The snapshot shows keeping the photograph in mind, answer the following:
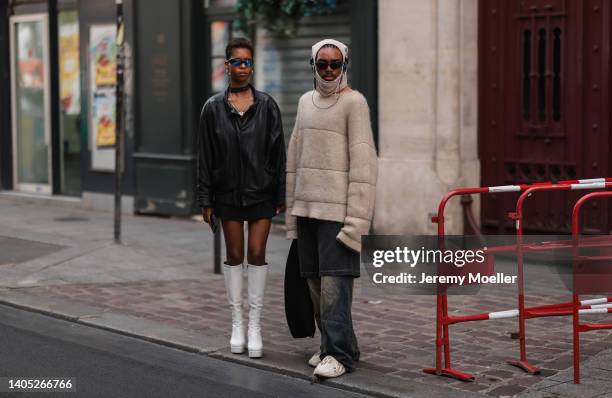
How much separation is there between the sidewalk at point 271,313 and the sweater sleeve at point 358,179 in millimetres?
865

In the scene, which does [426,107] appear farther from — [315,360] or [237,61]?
[315,360]

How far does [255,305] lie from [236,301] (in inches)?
5.0

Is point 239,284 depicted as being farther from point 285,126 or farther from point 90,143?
point 90,143

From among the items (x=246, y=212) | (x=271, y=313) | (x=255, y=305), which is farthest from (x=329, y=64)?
(x=271, y=313)

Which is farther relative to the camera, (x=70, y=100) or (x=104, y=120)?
(x=70, y=100)

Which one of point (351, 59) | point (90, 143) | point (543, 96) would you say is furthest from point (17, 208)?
point (543, 96)

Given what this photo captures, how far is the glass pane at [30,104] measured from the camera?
16.9 m

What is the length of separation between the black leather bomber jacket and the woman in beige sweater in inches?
13.4

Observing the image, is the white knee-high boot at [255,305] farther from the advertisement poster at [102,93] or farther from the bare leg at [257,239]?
the advertisement poster at [102,93]

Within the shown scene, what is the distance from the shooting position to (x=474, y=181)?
1148 centimetres

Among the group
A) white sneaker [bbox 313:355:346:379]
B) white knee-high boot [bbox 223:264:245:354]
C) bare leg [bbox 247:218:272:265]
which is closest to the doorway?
white knee-high boot [bbox 223:264:245:354]

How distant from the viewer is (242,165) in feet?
22.0

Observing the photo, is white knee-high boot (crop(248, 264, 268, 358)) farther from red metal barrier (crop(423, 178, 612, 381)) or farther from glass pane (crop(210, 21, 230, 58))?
glass pane (crop(210, 21, 230, 58))

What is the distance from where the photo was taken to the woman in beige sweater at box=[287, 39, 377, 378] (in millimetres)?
6168
